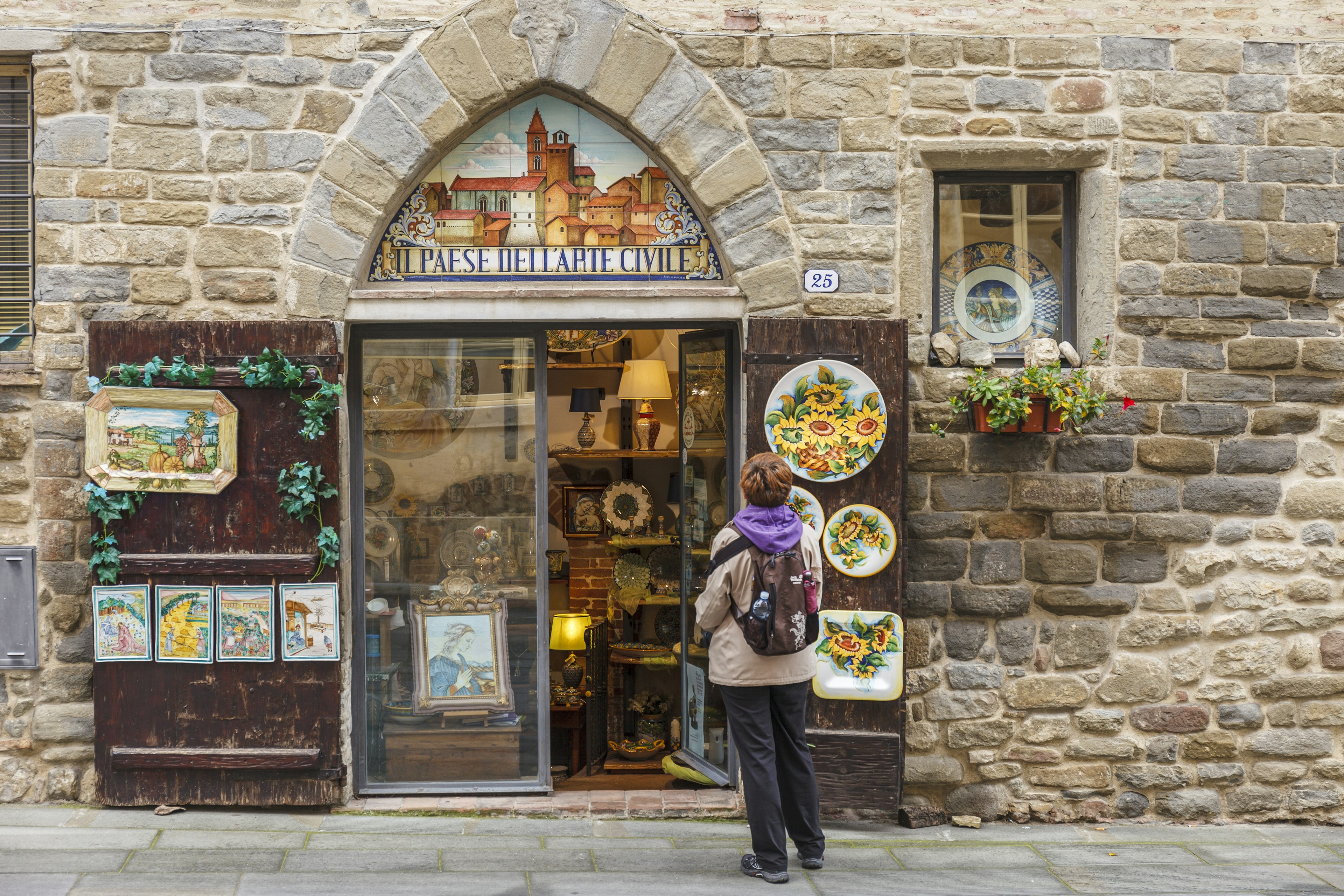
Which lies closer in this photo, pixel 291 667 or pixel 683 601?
pixel 291 667

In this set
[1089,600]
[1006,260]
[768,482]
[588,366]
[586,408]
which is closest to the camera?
[768,482]

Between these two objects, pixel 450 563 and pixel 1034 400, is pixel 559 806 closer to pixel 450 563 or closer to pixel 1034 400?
pixel 450 563

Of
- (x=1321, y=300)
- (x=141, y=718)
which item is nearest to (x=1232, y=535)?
(x=1321, y=300)

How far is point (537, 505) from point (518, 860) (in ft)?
5.43

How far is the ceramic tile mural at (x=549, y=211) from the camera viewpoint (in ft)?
18.0

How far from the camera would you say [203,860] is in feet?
15.4

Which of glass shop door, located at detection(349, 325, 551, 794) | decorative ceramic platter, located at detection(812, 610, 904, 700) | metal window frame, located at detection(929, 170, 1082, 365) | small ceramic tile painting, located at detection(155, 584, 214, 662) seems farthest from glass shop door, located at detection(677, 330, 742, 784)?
small ceramic tile painting, located at detection(155, 584, 214, 662)

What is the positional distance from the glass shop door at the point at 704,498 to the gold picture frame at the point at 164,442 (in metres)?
2.24

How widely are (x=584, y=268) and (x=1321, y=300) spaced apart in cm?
358

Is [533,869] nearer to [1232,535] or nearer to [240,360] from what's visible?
[240,360]

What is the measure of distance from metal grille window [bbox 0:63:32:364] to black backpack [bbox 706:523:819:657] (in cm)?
362

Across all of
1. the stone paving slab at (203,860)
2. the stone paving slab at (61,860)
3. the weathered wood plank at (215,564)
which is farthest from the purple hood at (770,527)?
the stone paving slab at (61,860)

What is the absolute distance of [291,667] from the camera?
522cm

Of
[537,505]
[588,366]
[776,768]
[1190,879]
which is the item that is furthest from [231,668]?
[1190,879]
